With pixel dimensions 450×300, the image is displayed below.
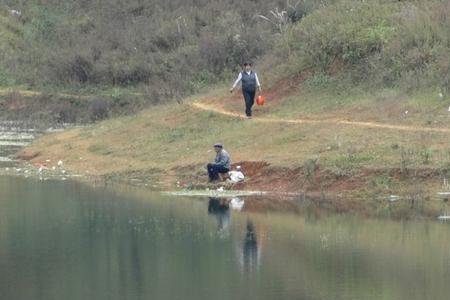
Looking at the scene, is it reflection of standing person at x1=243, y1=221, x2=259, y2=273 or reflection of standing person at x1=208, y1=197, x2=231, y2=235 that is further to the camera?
reflection of standing person at x1=208, y1=197, x2=231, y2=235

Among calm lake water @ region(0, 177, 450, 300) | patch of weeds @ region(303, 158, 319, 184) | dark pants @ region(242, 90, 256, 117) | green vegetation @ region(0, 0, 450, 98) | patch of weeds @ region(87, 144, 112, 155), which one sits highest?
green vegetation @ region(0, 0, 450, 98)

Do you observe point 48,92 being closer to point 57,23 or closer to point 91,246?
point 57,23

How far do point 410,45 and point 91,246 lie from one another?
1725cm

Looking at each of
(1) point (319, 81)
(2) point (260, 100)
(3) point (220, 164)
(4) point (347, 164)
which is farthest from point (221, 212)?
(1) point (319, 81)

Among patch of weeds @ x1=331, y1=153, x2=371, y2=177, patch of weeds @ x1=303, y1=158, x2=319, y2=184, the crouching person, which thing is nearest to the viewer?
patch of weeds @ x1=331, y1=153, x2=371, y2=177

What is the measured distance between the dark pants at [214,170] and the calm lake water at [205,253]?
6.00 feet

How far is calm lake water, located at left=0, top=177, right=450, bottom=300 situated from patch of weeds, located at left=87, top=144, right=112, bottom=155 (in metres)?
9.04

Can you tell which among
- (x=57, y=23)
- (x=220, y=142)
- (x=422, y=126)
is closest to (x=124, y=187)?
(x=220, y=142)

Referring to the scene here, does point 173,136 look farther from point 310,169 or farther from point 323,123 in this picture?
point 310,169

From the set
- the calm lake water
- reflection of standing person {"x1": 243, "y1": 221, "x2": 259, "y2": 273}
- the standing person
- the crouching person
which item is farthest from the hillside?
reflection of standing person {"x1": 243, "y1": 221, "x2": 259, "y2": 273}

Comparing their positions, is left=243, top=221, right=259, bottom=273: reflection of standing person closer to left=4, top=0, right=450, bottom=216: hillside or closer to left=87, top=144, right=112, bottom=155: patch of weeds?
left=4, top=0, right=450, bottom=216: hillside

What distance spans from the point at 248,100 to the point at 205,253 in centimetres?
1541

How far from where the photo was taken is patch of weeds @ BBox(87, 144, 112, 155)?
38.2m

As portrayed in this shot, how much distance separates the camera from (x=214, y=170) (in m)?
30.8
